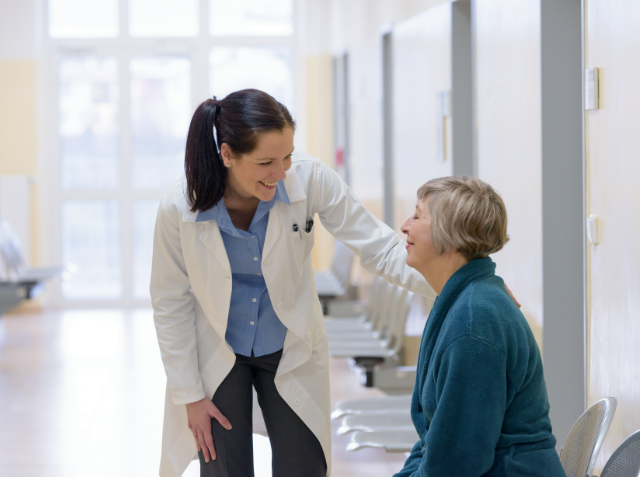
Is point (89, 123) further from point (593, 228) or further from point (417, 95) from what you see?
point (593, 228)

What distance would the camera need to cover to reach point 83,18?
8195 mm

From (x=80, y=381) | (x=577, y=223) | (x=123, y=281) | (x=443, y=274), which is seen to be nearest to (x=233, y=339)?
(x=443, y=274)

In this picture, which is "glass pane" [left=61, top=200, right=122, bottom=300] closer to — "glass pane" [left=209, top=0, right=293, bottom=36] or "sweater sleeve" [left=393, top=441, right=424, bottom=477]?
"glass pane" [left=209, top=0, right=293, bottom=36]

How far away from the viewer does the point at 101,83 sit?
8.27m

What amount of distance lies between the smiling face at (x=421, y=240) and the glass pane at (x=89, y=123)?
7.22 metres

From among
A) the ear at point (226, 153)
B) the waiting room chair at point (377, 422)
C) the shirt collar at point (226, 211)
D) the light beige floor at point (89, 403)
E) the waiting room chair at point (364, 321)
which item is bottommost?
the light beige floor at point (89, 403)

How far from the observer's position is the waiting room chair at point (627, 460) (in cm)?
145

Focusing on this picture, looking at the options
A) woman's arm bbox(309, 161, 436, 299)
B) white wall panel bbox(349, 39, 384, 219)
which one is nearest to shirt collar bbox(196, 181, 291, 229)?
woman's arm bbox(309, 161, 436, 299)

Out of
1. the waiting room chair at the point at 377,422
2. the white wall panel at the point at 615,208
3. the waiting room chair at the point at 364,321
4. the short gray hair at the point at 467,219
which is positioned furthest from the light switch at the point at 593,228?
the waiting room chair at the point at 364,321

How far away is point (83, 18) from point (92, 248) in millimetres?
2602

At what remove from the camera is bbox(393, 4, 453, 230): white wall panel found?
12.9ft

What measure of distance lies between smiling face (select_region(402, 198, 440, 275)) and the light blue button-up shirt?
457mm

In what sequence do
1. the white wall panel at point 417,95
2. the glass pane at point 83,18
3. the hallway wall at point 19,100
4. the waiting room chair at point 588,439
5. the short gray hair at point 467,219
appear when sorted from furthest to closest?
1. the glass pane at point 83,18
2. the hallway wall at point 19,100
3. the white wall panel at point 417,95
4. the waiting room chair at point 588,439
5. the short gray hair at point 467,219

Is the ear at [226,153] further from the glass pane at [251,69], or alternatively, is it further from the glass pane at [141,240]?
the glass pane at [141,240]
